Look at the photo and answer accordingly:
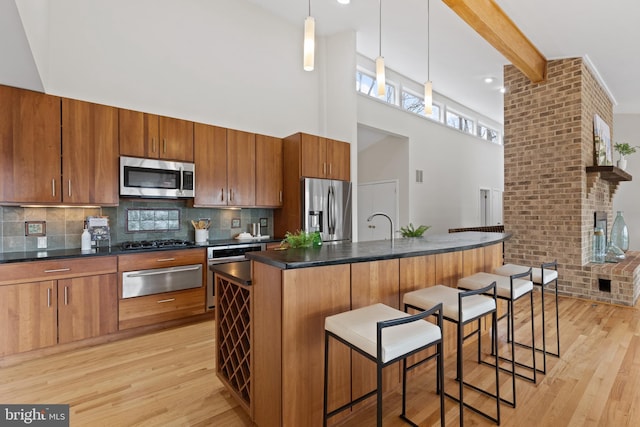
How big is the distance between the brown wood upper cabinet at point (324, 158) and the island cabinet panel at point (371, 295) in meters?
2.36

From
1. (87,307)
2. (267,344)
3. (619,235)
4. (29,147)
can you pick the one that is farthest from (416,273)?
(619,235)

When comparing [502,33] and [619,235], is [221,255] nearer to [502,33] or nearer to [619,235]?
[502,33]

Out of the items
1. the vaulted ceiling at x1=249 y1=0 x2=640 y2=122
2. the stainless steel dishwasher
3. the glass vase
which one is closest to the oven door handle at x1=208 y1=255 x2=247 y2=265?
→ the stainless steel dishwasher

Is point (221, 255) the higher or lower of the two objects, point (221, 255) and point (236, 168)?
the lower

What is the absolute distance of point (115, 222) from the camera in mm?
3350

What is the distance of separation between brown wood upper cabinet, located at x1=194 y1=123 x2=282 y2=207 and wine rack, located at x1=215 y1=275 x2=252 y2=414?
5.83 feet

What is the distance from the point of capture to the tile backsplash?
2.86 metres

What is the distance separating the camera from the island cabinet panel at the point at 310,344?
1.62 meters

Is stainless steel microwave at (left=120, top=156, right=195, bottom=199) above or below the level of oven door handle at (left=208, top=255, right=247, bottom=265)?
above

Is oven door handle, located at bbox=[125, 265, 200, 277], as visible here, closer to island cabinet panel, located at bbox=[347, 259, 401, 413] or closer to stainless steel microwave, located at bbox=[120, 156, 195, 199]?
stainless steel microwave, located at bbox=[120, 156, 195, 199]

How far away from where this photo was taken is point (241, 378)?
2.00 meters

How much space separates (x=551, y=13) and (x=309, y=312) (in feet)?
14.3

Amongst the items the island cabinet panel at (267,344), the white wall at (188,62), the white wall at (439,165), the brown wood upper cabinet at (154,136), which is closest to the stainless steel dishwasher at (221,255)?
the brown wood upper cabinet at (154,136)

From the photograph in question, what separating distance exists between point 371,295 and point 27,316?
2.79 meters
